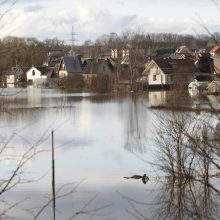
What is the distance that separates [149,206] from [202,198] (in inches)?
30.6

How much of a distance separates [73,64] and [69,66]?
382mm

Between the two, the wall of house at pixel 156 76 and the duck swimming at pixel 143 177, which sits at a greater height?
the wall of house at pixel 156 76

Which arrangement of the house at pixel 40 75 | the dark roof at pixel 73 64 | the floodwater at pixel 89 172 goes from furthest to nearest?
the house at pixel 40 75, the dark roof at pixel 73 64, the floodwater at pixel 89 172

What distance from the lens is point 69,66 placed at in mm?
48594

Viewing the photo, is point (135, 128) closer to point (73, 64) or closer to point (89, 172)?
point (89, 172)

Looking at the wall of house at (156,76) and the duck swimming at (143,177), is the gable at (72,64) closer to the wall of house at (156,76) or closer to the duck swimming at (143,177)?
the wall of house at (156,76)

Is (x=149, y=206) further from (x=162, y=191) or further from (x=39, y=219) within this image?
(x=39, y=219)

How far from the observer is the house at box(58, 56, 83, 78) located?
1886 inches

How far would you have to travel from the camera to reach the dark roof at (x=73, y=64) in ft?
157

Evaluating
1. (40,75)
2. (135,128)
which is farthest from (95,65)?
(135,128)

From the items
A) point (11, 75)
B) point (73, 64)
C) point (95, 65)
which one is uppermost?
point (73, 64)

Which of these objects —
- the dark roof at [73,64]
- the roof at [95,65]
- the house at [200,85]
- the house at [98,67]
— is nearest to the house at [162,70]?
the house at [200,85]

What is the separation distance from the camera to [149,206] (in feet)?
25.6

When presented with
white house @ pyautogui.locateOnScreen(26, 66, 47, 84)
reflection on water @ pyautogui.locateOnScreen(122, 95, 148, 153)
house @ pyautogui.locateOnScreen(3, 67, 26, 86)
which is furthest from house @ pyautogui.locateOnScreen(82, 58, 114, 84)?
house @ pyautogui.locateOnScreen(3, 67, 26, 86)
